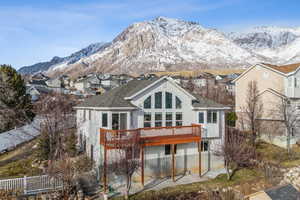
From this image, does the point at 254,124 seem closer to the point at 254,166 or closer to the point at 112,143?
the point at 254,166

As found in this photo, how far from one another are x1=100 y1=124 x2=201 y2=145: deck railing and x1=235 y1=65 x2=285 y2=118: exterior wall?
572 inches

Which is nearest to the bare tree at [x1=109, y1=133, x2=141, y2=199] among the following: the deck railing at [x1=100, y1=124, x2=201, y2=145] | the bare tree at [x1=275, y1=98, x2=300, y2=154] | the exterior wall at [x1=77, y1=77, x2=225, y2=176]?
the deck railing at [x1=100, y1=124, x2=201, y2=145]

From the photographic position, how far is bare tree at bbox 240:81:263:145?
2755cm

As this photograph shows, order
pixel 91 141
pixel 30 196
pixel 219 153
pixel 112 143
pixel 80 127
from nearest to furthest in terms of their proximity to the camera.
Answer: pixel 30 196 < pixel 112 143 < pixel 91 141 < pixel 219 153 < pixel 80 127

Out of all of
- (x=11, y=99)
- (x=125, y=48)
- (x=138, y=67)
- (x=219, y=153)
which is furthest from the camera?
(x=125, y=48)

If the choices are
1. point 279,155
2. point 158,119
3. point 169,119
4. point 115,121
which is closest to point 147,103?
point 158,119

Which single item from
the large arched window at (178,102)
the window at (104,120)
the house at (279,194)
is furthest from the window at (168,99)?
the house at (279,194)

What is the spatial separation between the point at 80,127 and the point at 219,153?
13.3m

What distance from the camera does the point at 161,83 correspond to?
63.5ft

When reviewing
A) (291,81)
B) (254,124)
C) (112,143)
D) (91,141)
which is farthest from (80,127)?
(291,81)

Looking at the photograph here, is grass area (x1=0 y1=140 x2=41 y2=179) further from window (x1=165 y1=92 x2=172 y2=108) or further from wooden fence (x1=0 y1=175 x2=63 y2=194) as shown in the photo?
window (x1=165 y1=92 x2=172 y2=108)

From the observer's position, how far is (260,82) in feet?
97.1

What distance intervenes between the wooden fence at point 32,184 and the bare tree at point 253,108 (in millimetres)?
21849

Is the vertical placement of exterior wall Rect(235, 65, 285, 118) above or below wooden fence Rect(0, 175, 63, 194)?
above
